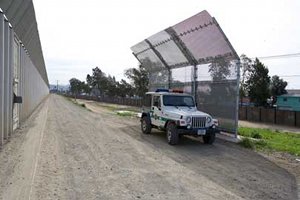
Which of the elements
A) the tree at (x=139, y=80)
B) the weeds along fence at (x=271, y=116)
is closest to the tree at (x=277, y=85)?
the weeds along fence at (x=271, y=116)

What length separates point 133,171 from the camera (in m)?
8.61

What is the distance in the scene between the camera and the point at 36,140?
1310 centimetres

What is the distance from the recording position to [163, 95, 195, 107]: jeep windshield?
15.1 m

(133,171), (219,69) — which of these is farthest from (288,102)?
(133,171)

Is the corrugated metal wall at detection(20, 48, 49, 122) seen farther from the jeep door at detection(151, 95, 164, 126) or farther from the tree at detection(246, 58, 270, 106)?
the tree at detection(246, 58, 270, 106)

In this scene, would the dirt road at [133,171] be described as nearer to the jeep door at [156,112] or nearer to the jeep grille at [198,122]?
the jeep grille at [198,122]

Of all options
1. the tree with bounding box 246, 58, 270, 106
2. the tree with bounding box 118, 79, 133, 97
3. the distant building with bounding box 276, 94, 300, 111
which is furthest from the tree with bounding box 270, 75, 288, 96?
the tree with bounding box 118, 79, 133, 97

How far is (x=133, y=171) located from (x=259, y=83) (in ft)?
137

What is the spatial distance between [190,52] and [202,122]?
19.3 feet

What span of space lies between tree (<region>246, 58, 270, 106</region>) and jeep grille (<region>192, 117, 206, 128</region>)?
118ft

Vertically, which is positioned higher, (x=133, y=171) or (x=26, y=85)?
(x=26, y=85)

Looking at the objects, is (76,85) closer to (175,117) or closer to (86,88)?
(86,88)

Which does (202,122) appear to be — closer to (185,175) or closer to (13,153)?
(185,175)

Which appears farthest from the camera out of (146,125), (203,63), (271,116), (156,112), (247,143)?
(271,116)
